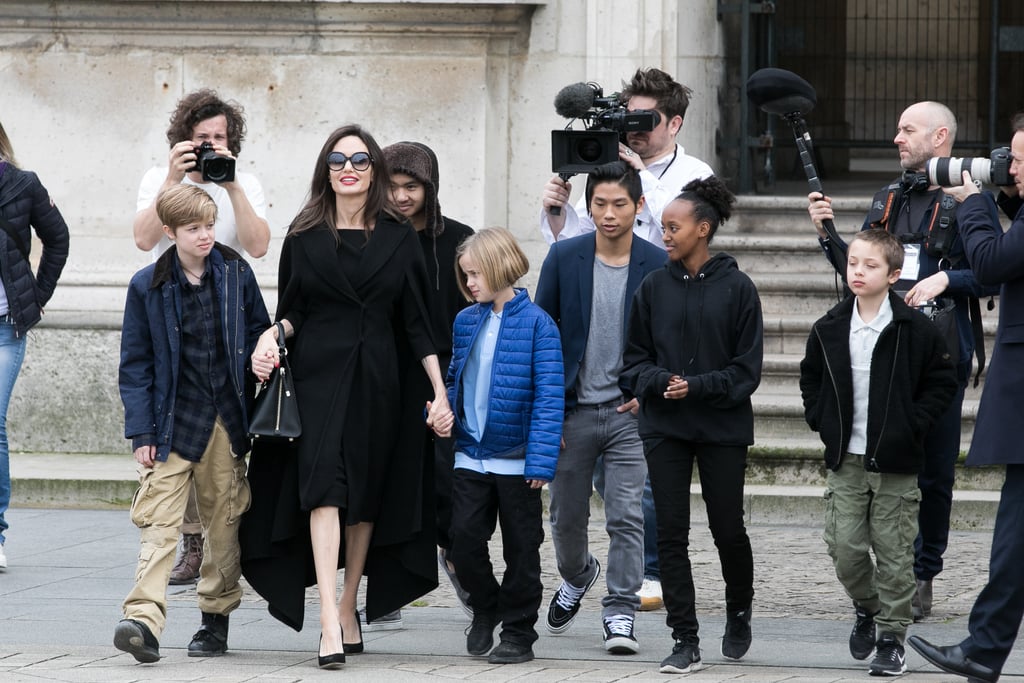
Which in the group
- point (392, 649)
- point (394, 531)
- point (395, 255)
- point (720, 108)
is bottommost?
point (392, 649)

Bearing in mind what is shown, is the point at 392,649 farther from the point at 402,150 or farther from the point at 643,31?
the point at 643,31

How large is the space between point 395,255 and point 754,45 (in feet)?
18.0

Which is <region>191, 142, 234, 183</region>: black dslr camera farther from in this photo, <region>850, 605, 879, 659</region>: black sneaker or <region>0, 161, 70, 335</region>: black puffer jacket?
<region>850, 605, 879, 659</region>: black sneaker

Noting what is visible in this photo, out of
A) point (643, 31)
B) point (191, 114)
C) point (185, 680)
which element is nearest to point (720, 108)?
point (643, 31)

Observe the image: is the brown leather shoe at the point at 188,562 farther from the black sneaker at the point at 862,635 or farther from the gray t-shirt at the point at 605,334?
the black sneaker at the point at 862,635

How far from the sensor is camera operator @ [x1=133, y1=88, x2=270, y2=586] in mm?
7031

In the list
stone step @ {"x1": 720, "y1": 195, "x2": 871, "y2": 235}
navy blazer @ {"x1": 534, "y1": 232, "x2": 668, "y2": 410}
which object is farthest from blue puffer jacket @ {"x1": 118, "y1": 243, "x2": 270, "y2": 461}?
stone step @ {"x1": 720, "y1": 195, "x2": 871, "y2": 235}

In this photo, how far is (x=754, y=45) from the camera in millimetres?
11148

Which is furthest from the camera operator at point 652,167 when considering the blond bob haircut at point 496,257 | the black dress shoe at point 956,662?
the black dress shoe at point 956,662

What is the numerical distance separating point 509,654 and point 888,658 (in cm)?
129

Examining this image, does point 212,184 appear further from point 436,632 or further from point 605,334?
point 436,632

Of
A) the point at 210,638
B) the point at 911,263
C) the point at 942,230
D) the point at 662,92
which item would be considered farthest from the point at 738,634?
the point at 662,92

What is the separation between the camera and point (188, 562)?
7625 millimetres

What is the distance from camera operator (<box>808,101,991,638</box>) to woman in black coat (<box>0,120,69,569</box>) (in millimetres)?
3559
